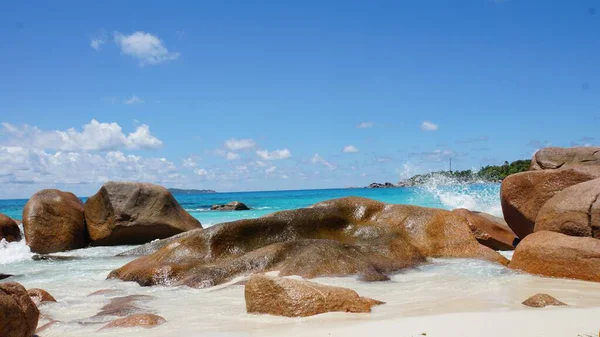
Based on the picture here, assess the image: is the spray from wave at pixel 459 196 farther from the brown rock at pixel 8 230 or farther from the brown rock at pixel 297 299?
the brown rock at pixel 297 299

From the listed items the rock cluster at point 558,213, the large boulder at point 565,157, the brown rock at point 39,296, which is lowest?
the brown rock at point 39,296

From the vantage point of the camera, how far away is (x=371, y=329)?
5.05 m

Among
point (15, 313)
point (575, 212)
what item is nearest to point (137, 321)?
point (15, 313)

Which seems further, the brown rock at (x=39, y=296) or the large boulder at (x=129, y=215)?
the large boulder at (x=129, y=215)

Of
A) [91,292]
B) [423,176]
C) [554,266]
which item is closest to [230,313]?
[91,292]

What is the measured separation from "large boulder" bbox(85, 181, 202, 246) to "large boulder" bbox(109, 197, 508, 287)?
4.36m

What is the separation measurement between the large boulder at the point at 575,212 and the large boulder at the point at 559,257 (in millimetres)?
905

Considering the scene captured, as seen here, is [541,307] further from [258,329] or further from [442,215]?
[442,215]

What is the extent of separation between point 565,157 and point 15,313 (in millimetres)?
12252

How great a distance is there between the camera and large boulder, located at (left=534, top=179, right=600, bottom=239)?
948cm

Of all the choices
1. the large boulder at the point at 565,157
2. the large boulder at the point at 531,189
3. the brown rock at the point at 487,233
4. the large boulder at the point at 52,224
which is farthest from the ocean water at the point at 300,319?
the large boulder at the point at 565,157

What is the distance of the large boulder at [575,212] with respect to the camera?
948cm

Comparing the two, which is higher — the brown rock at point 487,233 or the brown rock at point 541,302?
the brown rock at point 487,233

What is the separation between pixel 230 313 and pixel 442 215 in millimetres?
5916
